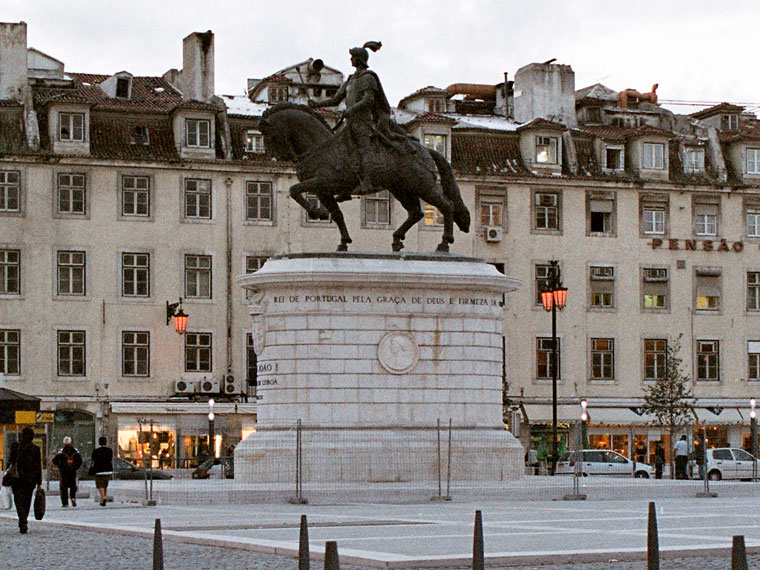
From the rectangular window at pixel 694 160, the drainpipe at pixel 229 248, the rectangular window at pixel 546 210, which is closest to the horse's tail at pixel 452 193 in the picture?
the drainpipe at pixel 229 248

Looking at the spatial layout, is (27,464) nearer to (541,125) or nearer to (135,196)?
(135,196)

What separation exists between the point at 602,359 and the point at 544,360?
2.34m

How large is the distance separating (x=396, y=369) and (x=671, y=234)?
122 feet

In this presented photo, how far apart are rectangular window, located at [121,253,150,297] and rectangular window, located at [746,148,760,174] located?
25106 mm

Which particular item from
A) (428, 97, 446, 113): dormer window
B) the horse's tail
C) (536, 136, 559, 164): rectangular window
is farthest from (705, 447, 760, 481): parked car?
(428, 97, 446, 113): dormer window

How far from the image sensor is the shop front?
200ft

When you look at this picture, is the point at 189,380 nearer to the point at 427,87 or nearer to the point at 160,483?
the point at 427,87

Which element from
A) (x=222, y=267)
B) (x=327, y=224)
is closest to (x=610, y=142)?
(x=327, y=224)

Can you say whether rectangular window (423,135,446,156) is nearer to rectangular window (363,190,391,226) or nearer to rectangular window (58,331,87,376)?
rectangular window (363,190,391,226)

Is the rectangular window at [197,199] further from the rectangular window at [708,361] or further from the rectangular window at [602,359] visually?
the rectangular window at [708,361]

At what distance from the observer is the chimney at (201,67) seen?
67000 millimetres

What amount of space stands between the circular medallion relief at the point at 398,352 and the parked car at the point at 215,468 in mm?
10123

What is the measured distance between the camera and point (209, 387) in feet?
204

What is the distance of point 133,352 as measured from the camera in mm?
61969
